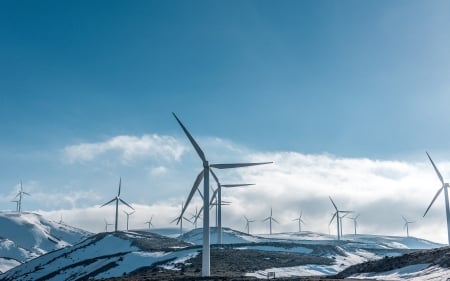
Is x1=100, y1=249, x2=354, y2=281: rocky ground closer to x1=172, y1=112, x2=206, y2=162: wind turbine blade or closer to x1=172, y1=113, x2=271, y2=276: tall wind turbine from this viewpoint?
x1=172, y1=113, x2=271, y2=276: tall wind turbine

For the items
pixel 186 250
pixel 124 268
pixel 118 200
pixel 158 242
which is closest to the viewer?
pixel 124 268

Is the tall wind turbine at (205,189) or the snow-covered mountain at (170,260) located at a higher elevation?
the tall wind turbine at (205,189)

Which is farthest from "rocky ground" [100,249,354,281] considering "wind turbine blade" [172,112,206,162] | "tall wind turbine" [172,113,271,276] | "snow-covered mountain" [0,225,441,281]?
"wind turbine blade" [172,112,206,162]

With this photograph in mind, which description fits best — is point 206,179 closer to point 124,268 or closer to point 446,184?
point 124,268

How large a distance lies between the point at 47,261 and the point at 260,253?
63671 millimetres

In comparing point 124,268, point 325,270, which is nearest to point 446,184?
point 325,270

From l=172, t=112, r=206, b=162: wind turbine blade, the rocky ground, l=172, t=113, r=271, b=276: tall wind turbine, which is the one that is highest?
l=172, t=112, r=206, b=162: wind turbine blade

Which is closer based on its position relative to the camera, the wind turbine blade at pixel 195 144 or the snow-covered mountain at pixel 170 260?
the wind turbine blade at pixel 195 144

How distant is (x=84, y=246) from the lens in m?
150

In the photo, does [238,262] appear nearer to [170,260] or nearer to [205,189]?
[170,260]

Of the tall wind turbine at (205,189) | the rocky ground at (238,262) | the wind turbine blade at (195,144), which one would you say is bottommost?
the rocky ground at (238,262)

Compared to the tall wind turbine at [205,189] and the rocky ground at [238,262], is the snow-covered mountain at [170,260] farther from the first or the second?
the tall wind turbine at [205,189]

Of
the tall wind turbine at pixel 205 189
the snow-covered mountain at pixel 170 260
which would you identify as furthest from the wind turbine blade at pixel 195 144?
the snow-covered mountain at pixel 170 260

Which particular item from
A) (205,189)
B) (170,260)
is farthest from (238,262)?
(205,189)
